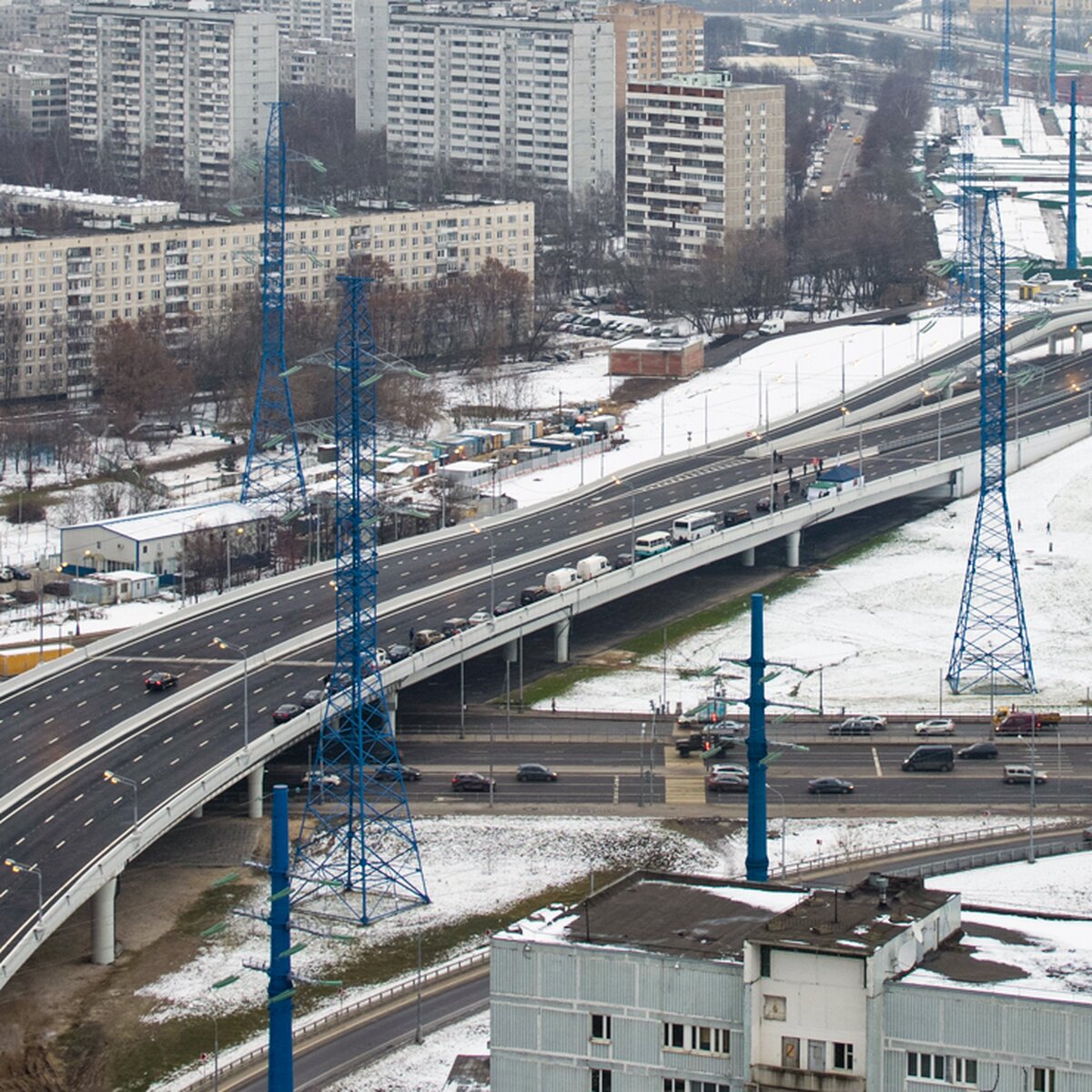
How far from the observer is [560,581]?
91938 mm

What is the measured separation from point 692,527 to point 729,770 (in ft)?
78.2

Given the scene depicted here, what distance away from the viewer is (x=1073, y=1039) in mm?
42062

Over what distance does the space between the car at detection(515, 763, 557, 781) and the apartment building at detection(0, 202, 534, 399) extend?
179 feet

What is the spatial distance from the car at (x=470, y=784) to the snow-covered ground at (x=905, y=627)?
31.0ft

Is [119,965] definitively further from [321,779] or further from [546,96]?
[546,96]

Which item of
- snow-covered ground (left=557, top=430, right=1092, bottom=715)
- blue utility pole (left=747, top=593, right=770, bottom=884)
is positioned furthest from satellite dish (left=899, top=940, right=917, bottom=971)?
snow-covered ground (left=557, top=430, right=1092, bottom=715)

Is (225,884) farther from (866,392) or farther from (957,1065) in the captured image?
(866,392)

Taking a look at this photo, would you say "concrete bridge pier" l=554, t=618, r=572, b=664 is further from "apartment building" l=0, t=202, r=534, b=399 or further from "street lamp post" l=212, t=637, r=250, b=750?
"apartment building" l=0, t=202, r=534, b=399

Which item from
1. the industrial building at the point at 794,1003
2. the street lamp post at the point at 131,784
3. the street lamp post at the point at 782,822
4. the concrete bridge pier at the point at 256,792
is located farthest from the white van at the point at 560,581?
the industrial building at the point at 794,1003

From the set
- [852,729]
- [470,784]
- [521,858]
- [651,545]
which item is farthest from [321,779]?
[651,545]

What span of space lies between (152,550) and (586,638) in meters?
17.0

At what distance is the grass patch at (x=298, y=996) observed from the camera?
2292 inches

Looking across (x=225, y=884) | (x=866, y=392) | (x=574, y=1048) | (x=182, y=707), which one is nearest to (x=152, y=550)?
(x=182, y=707)

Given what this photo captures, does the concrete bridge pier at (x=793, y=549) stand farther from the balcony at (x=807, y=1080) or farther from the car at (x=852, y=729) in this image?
the balcony at (x=807, y=1080)
